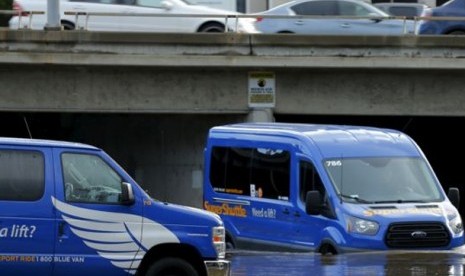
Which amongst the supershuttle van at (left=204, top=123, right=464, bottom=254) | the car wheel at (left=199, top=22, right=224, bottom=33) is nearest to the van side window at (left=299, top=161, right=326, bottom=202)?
the supershuttle van at (left=204, top=123, right=464, bottom=254)

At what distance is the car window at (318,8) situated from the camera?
28562mm

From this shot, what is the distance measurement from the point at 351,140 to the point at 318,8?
13224 mm

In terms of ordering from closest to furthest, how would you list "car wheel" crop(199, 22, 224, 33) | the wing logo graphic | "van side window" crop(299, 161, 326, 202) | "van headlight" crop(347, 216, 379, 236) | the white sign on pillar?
the wing logo graphic → "van headlight" crop(347, 216, 379, 236) → "van side window" crop(299, 161, 326, 202) → the white sign on pillar → "car wheel" crop(199, 22, 224, 33)

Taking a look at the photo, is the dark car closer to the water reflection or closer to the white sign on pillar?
the white sign on pillar

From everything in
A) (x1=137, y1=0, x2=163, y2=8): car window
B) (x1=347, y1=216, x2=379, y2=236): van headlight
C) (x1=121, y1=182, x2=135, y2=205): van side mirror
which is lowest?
(x1=347, y1=216, x2=379, y2=236): van headlight

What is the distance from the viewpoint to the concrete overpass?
84.5 ft

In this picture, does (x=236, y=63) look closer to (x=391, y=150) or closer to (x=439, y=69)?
(x=439, y=69)

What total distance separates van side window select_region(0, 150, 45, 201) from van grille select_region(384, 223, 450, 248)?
5803mm

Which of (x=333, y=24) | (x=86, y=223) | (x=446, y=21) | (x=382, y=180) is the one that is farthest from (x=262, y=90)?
(x=86, y=223)

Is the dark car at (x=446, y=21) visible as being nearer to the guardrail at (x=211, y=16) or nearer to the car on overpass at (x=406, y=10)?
the guardrail at (x=211, y=16)

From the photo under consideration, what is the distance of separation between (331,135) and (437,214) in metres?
2.06

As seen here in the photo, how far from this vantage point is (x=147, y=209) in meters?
10.9

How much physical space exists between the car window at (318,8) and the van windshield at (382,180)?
13.0 m

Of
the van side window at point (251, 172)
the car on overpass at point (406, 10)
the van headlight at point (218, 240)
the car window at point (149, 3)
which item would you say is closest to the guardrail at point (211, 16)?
the car window at point (149, 3)
